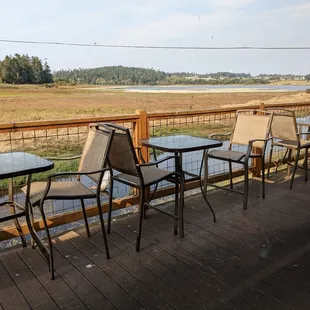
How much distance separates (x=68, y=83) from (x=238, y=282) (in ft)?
215

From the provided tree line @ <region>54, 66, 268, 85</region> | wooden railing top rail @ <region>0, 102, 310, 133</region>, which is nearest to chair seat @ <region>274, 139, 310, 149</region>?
wooden railing top rail @ <region>0, 102, 310, 133</region>

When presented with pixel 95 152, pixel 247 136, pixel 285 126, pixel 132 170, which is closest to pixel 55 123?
pixel 95 152

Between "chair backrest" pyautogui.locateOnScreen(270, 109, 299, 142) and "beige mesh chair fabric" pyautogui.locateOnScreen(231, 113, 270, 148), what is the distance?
0.33 meters

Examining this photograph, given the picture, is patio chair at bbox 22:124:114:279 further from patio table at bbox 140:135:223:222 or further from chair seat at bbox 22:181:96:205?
patio table at bbox 140:135:223:222

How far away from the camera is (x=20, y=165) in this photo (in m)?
2.01

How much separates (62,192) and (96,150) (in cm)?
39

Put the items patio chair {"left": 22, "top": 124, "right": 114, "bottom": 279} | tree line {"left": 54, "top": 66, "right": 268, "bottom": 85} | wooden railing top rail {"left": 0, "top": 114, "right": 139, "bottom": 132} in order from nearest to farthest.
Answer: patio chair {"left": 22, "top": 124, "right": 114, "bottom": 279} < wooden railing top rail {"left": 0, "top": 114, "right": 139, "bottom": 132} < tree line {"left": 54, "top": 66, "right": 268, "bottom": 85}

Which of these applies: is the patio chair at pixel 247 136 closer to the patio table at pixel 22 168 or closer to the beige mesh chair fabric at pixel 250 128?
the beige mesh chair fabric at pixel 250 128

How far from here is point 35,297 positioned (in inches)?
74.4

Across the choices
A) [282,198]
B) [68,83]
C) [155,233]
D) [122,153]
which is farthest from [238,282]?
[68,83]

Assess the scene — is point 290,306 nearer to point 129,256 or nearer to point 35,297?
point 129,256

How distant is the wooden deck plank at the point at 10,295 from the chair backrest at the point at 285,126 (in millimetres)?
3304

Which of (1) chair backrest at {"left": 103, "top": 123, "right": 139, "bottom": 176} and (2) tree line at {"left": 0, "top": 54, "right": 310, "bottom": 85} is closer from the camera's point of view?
(1) chair backrest at {"left": 103, "top": 123, "right": 139, "bottom": 176}

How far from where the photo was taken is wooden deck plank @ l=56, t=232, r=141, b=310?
184 centimetres
